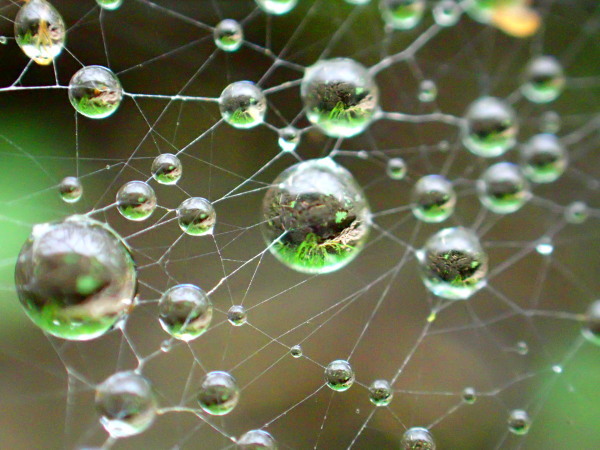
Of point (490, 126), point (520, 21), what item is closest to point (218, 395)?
point (490, 126)

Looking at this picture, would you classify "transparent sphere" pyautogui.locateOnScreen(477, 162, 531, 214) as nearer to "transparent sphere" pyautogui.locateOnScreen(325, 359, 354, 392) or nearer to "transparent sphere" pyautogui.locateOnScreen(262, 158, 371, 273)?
"transparent sphere" pyautogui.locateOnScreen(262, 158, 371, 273)

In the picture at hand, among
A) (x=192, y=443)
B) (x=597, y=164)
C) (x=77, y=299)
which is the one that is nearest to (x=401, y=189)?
(x=597, y=164)

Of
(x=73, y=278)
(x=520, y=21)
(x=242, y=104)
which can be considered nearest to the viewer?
(x=73, y=278)

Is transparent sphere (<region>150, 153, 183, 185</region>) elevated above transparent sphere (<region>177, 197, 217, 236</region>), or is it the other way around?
transparent sphere (<region>150, 153, 183, 185</region>)

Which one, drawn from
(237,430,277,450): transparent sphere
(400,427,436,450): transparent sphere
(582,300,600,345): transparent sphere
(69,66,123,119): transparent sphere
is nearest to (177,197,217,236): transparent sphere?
(69,66,123,119): transparent sphere

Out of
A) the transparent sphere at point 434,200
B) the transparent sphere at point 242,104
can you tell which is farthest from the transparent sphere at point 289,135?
the transparent sphere at point 434,200

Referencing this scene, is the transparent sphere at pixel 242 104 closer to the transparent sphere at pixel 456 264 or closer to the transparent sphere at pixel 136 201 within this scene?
the transparent sphere at pixel 136 201

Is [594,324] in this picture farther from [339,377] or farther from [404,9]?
[404,9]
